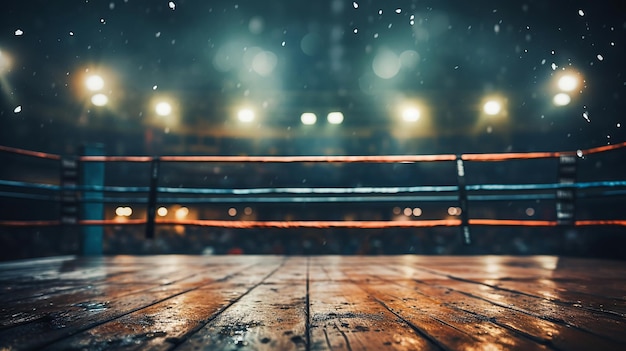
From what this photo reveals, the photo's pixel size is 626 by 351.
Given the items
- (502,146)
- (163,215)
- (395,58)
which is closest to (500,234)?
(502,146)

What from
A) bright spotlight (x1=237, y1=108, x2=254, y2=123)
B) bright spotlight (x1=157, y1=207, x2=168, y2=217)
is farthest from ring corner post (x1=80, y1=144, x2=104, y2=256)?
bright spotlight (x1=157, y1=207, x2=168, y2=217)

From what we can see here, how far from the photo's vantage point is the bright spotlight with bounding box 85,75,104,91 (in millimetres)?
9645

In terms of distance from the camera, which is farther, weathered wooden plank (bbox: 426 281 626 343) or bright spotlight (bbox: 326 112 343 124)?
bright spotlight (bbox: 326 112 343 124)

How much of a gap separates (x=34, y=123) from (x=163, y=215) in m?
10.2

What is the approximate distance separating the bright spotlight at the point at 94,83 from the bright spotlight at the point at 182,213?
964 cm

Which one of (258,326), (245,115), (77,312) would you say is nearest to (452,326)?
(258,326)

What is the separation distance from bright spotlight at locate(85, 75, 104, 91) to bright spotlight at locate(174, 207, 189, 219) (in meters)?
9.64

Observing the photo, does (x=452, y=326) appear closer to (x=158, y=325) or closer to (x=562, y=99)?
(x=158, y=325)

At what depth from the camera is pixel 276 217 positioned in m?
15.4

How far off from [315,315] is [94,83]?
10.7 meters

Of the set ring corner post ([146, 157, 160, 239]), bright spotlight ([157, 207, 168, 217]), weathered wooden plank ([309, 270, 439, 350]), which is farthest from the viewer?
bright spotlight ([157, 207, 168, 217])

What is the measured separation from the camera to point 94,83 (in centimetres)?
980

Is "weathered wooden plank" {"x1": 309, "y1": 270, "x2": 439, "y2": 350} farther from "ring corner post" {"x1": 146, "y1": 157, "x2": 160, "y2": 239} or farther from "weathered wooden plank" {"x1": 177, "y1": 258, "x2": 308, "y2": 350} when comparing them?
"ring corner post" {"x1": 146, "y1": 157, "x2": 160, "y2": 239}

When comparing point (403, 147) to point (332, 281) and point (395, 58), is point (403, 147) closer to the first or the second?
point (395, 58)
